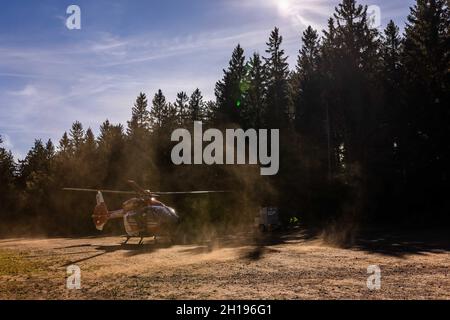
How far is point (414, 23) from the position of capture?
46625mm

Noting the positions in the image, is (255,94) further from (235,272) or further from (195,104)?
(235,272)

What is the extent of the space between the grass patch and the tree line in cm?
2243

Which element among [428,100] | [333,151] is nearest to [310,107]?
[333,151]

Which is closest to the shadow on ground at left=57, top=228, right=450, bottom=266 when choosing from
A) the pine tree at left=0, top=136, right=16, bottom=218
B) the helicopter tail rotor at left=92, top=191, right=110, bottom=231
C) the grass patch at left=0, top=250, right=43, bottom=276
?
the grass patch at left=0, top=250, right=43, bottom=276

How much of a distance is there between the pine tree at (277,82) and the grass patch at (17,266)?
3961cm

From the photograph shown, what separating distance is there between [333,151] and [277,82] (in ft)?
59.3

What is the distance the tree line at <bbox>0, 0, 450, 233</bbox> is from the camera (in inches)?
1577

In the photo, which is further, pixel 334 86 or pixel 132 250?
pixel 334 86

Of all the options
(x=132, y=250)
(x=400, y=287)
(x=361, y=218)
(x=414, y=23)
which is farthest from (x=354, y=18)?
(x=400, y=287)

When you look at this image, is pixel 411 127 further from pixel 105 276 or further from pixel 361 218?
pixel 105 276

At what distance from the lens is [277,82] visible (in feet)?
205

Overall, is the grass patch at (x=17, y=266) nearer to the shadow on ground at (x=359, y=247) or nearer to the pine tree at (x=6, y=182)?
the shadow on ground at (x=359, y=247)

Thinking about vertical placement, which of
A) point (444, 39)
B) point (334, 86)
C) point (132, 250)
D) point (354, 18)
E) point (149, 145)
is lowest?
point (132, 250)
